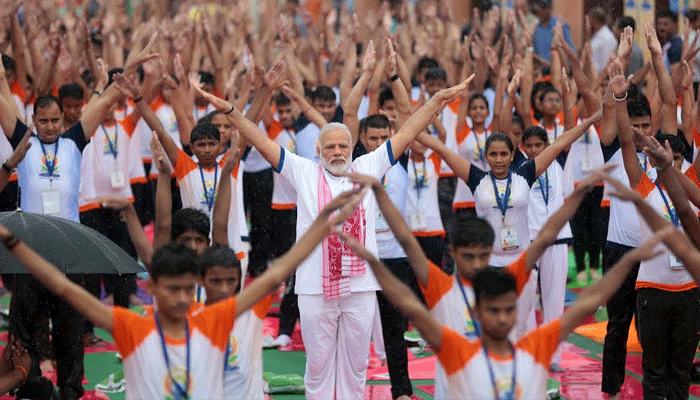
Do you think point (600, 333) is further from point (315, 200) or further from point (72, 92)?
point (72, 92)

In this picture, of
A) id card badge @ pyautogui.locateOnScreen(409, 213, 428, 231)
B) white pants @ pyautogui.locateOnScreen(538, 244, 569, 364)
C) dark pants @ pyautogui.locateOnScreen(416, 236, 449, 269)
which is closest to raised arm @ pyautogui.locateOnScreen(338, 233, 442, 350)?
white pants @ pyautogui.locateOnScreen(538, 244, 569, 364)

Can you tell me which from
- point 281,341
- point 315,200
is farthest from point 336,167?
point 281,341

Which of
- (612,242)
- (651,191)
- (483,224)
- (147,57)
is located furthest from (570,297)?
(483,224)

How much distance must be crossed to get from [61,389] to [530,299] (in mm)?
3130

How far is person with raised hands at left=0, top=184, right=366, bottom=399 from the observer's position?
15.8 ft

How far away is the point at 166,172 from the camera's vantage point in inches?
269

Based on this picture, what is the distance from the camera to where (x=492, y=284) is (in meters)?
4.82

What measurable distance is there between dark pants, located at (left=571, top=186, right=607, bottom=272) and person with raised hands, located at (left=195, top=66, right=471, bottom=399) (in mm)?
5072

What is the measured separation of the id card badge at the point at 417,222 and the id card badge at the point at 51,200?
9.44ft

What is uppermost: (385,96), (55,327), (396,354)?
(385,96)

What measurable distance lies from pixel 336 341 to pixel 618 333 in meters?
Result: 2.02

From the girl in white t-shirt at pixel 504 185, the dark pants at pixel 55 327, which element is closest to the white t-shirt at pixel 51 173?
the dark pants at pixel 55 327

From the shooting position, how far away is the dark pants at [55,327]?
23.6ft

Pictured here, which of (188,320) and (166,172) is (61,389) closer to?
(166,172)
